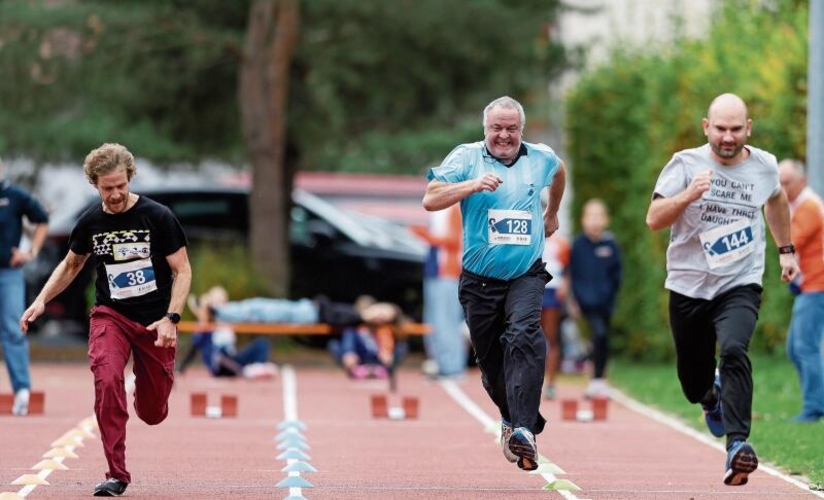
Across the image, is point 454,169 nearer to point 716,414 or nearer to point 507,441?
point 507,441

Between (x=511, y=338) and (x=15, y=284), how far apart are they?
5.97m

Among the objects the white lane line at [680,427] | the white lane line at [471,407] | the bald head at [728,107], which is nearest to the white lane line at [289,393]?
the white lane line at [471,407]

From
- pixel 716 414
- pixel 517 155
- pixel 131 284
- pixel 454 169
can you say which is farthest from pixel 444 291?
pixel 131 284

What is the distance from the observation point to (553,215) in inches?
397

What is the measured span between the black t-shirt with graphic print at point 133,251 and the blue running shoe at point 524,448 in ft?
6.49

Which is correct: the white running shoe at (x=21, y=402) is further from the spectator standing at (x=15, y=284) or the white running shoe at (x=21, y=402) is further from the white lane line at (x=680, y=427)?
the white lane line at (x=680, y=427)

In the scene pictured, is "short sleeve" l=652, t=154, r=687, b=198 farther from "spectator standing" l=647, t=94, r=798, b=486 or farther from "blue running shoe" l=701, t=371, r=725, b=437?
"blue running shoe" l=701, t=371, r=725, b=437

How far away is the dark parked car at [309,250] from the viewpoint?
74.2 ft

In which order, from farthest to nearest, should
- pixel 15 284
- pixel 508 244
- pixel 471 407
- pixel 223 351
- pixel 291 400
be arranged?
pixel 223 351
pixel 291 400
pixel 471 407
pixel 15 284
pixel 508 244

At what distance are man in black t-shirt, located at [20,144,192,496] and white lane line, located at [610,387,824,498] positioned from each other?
3.53m

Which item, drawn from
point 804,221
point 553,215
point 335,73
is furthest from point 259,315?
point 553,215

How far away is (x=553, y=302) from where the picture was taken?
17344 mm

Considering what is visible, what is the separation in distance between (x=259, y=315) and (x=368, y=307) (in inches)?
48.0

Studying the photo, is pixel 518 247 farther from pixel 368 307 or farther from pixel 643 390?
pixel 368 307
